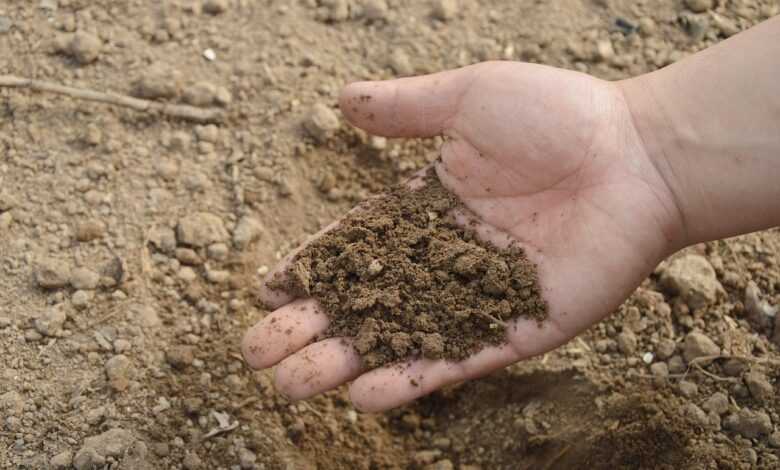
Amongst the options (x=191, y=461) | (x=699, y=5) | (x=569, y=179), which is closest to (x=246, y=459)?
(x=191, y=461)

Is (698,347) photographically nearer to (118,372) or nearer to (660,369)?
(660,369)

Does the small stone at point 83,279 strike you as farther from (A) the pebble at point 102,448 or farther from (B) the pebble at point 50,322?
(A) the pebble at point 102,448

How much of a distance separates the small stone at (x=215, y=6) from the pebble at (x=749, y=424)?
236 cm

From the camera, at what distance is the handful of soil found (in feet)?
7.58

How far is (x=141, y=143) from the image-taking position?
2.94 meters

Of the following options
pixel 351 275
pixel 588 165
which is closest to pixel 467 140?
pixel 588 165

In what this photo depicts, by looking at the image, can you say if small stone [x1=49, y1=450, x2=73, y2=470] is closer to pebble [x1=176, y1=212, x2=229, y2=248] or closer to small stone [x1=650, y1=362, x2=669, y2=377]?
pebble [x1=176, y1=212, x2=229, y2=248]

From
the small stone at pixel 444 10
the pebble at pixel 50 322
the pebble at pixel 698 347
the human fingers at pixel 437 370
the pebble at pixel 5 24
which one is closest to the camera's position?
the human fingers at pixel 437 370

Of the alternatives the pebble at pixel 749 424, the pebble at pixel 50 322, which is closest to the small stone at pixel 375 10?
the pebble at pixel 50 322

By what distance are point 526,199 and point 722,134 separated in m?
0.58

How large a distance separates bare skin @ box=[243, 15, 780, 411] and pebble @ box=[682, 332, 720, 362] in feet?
1.35

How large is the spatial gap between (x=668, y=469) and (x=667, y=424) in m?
0.14

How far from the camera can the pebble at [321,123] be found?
9.76ft

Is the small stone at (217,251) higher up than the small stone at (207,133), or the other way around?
the small stone at (207,133)
